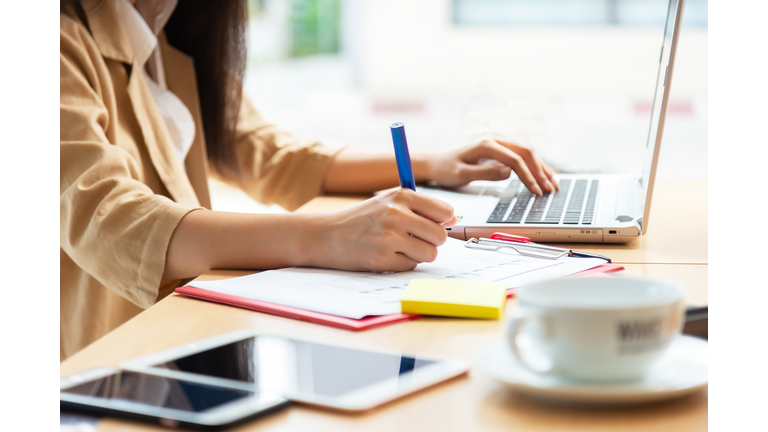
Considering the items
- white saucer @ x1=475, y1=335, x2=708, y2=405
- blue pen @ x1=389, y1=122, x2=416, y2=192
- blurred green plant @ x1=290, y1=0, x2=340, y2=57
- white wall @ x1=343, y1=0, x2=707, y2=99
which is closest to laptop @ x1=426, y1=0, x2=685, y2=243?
blue pen @ x1=389, y1=122, x2=416, y2=192

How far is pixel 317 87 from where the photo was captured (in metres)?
6.77

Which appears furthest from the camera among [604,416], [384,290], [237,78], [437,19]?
[437,19]

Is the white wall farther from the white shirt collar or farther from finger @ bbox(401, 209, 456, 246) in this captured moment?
finger @ bbox(401, 209, 456, 246)

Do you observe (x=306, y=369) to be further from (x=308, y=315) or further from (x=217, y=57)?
(x=217, y=57)

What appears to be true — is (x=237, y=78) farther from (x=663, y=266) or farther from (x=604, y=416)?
(x=604, y=416)

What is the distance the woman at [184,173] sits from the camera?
69 cm

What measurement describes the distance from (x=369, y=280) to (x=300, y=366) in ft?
0.73

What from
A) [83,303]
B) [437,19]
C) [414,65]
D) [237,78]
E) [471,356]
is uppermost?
[437,19]

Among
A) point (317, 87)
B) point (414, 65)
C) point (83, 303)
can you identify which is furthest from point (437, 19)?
point (83, 303)

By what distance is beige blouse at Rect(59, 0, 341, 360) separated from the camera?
2.43 ft

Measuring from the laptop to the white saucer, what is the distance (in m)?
0.37

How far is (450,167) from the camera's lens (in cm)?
112

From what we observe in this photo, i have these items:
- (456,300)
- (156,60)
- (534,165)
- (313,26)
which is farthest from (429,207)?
(313,26)
